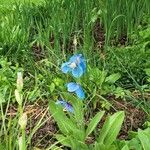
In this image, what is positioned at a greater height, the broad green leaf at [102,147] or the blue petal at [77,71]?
the blue petal at [77,71]

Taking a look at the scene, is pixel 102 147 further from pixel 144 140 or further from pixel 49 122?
pixel 49 122

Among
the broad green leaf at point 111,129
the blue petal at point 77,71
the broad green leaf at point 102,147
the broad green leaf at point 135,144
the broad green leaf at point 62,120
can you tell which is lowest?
the broad green leaf at point 135,144

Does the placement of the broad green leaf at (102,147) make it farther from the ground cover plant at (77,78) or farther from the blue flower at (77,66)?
the blue flower at (77,66)

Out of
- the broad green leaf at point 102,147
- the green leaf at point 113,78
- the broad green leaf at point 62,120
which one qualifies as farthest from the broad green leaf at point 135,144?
the green leaf at point 113,78

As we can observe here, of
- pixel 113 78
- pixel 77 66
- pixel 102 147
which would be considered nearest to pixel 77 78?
pixel 77 66

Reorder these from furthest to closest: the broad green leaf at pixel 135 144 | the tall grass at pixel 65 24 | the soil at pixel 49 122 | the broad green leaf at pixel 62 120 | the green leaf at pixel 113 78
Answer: the tall grass at pixel 65 24 → the green leaf at pixel 113 78 → the soil at pixel 49 122 → the broad green leaf at pixel 62 120 → the broad green leaf at pixel 135 144

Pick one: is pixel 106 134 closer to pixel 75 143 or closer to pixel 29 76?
pixel 75 143

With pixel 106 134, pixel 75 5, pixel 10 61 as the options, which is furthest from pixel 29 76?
pixel 106 134

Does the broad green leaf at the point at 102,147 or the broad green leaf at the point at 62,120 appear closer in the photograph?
the broad green leaf at the point at 102,147

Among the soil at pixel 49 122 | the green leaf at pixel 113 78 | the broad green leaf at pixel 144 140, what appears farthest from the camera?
the green leaf at pixel 113 78
